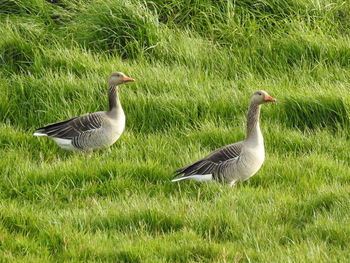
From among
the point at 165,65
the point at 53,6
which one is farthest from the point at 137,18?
the point at 53,6

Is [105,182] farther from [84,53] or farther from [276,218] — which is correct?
[84,53]

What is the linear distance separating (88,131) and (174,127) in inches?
46.1

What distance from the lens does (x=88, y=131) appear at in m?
8.15

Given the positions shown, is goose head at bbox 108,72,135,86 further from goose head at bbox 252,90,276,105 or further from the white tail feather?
the white tail feather

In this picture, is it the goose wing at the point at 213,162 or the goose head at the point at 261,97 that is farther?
the goose head at the point at 261,97

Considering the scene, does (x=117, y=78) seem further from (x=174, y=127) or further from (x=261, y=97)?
(x=261, y=97)

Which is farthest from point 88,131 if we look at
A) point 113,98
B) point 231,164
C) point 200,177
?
point 231,164

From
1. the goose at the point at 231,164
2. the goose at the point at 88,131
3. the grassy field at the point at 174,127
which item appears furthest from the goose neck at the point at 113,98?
the goose at the point at 231,164

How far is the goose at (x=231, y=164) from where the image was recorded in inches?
282

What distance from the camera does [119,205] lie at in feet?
22.2

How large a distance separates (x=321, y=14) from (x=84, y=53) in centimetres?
393

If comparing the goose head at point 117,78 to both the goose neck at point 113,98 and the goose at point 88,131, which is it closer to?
the goose neck at point 113,98

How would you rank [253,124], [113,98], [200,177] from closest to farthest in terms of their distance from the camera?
[200,177] → [253,124] → [113,98]

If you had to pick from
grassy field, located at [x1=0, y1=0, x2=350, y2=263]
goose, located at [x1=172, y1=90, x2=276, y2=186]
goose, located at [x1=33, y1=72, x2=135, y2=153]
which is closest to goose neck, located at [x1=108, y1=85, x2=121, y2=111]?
goose, located at [x1=33, y1=72, x2=135, y2=153]
